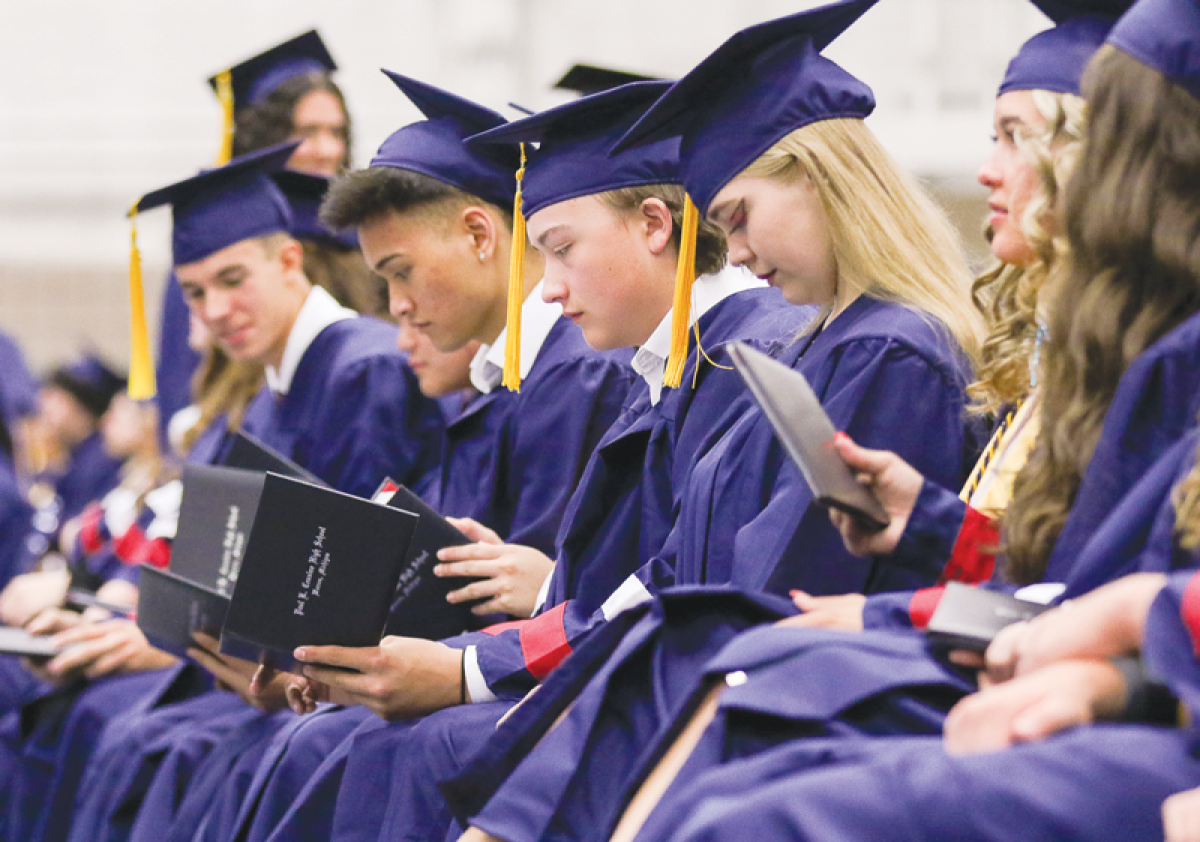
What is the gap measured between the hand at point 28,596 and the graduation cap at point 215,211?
2.54 ft

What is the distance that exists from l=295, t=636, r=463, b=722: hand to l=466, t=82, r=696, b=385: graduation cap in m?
0.83

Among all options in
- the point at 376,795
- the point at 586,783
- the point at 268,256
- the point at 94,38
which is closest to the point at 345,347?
the point at 268,256

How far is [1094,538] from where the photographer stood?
1532mm

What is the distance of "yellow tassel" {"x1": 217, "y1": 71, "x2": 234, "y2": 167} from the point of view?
4684 millimetres

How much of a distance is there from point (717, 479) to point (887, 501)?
0.45 meters

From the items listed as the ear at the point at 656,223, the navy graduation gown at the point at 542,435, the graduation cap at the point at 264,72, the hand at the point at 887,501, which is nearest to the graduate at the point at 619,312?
the ear at the point at 656,223

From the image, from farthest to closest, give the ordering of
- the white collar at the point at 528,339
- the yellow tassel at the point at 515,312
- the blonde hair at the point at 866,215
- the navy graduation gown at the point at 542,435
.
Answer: the white collar at the point at 528,339 < the navy graduation gown at the point at 542,435 < the yellow tassel at the point at 515,312 < the blonde hair at the point at 866,215

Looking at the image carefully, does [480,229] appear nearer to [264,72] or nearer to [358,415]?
[358,415]

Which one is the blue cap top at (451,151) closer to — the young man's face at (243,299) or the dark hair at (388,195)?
the dark hair at (388,195)

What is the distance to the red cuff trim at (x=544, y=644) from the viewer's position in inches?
95.9

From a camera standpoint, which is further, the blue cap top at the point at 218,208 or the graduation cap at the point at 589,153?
the blue cap top at the point at 218,208

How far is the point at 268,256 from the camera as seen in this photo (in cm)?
393

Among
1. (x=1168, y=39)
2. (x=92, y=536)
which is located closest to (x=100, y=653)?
(x=92, y=536)

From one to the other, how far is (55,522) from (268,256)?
2.92m
